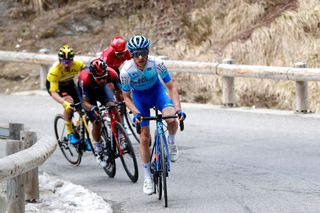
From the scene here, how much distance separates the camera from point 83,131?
1294 centimetres

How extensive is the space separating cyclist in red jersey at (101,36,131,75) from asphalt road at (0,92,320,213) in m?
1.41

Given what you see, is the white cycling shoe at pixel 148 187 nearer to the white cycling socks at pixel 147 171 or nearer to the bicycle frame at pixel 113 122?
the white cycling socks at pixel 147 171

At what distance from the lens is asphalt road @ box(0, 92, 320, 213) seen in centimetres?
980

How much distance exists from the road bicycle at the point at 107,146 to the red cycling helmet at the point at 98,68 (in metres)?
0.45

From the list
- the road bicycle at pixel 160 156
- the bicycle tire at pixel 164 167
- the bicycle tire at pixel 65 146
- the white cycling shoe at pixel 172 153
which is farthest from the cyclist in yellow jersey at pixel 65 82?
the bicycle tire at pixel 164 167

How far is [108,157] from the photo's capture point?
1184 centimetres

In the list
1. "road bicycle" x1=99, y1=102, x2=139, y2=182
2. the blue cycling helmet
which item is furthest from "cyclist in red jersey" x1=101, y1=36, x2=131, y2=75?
the blue cycling helmet

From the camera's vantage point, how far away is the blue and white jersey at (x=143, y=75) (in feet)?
34.2

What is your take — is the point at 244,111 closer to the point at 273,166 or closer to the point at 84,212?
the point at 273,166

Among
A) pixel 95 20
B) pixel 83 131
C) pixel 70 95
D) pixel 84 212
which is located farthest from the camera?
pixel 95 20

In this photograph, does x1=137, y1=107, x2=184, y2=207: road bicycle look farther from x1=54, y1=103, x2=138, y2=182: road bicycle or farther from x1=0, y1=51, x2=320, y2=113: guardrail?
x1=0, y1=51, x2=320, y2=113: guardrail

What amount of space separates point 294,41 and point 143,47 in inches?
377

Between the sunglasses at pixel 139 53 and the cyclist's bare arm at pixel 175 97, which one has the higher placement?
the sunglasses at pixel 139 53

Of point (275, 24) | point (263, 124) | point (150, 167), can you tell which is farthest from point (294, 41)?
point (150, 167)
